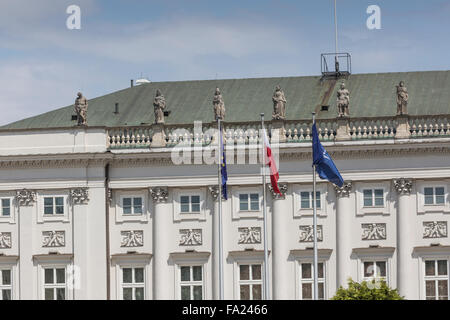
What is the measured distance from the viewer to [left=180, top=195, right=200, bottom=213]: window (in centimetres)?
8075

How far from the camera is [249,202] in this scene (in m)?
80.4

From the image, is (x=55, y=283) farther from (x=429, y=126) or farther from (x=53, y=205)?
(x=429, y=126)

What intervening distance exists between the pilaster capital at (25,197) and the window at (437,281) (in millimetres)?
18872

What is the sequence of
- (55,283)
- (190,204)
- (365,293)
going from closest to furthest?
(365,293) → (55,283) → (190,204)

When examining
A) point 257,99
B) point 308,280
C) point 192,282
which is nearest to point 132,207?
point 192,282

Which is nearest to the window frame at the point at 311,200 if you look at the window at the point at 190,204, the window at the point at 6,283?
the window at the point at 190,204

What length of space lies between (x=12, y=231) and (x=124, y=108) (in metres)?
9.05

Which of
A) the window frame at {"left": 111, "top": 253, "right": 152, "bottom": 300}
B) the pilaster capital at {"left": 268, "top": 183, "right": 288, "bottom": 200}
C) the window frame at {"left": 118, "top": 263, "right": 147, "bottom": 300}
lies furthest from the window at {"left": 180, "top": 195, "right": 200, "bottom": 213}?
the pilaster capital at {"left": 268, "top": 183, "right": 288, "bottom": 200}

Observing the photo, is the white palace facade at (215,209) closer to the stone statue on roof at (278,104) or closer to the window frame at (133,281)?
the window frame at (133,281)

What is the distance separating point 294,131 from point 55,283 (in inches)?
524

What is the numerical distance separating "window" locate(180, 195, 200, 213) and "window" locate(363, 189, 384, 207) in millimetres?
7859

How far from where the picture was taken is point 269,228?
80.2 metres
